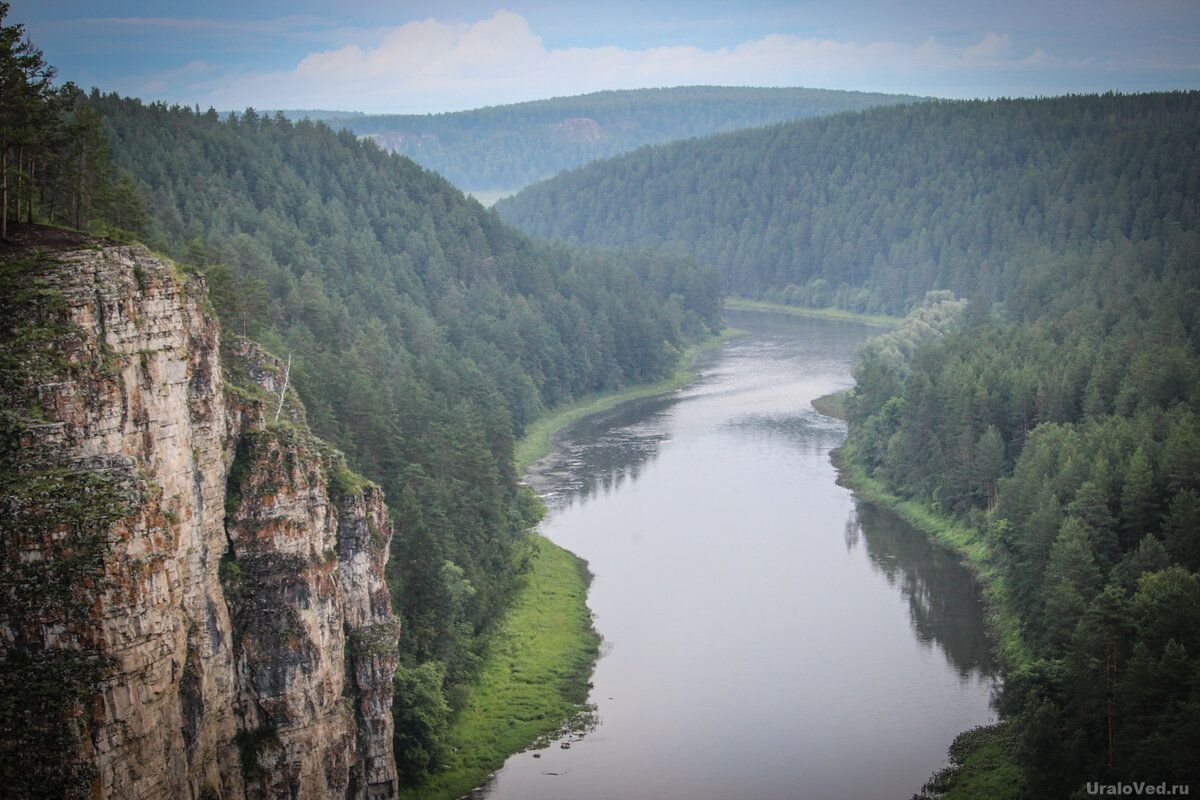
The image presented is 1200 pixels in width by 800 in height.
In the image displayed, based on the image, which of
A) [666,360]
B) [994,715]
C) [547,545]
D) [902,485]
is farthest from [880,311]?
[994,715]

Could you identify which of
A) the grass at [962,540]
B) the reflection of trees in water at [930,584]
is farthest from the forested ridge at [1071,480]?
the reflection of trees in water at [930,584]

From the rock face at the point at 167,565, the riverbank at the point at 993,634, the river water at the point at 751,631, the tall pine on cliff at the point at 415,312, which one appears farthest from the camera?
the tall pine on cliff at the point at 415,312

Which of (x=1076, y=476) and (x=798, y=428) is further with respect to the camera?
(x=798, y=428)

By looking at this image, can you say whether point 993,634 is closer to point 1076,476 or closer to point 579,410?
point 1076,476

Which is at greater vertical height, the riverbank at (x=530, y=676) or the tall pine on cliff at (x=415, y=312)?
the tall pine on cliff at (x=415, y=312)

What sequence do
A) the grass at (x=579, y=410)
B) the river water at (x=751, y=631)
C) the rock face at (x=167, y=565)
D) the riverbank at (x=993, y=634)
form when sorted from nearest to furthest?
1. the rock face at (x=167, y=565)
2. the riverbank at (x=993, y=634)
3. the river water at (x=751, y=631)
4. the grass at (x=579, y=410)

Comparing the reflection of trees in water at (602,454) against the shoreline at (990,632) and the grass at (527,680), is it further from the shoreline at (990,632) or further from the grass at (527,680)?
the grass at (527,680)

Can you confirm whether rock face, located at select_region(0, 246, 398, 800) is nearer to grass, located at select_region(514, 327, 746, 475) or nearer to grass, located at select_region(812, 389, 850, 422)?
grass, located at select_region(514, 327, 746, 475)

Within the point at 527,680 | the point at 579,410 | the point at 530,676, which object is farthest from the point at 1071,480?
the point at 579,410
